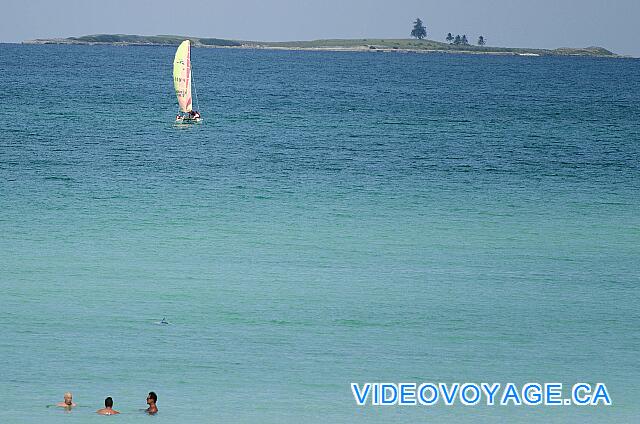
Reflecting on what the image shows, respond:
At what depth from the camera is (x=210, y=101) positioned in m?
139

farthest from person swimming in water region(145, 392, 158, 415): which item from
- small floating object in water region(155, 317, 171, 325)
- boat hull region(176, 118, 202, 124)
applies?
boat hull region(176, 118, 202, 124)

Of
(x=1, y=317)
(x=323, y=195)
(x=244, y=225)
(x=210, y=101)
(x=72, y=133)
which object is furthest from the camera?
(x=210, y=101)

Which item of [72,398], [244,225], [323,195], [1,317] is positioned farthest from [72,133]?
[72,398]

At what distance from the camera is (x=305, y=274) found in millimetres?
42312

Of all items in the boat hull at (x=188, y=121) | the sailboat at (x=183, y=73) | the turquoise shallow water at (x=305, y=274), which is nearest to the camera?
the turquoise shallow water at (x=305, y=274)

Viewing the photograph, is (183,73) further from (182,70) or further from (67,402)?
(67,402)

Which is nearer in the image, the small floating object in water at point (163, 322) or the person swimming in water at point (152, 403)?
the person swimming in water at point (152, 403)

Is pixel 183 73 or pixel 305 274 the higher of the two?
pixel 183 73

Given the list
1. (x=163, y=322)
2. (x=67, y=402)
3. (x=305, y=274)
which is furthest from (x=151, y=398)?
(x=305, y=274)

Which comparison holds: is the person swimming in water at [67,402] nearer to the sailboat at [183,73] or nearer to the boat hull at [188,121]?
the sailboat at [183,73]

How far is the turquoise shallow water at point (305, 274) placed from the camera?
30.6m

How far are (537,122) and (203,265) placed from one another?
79.2 metres

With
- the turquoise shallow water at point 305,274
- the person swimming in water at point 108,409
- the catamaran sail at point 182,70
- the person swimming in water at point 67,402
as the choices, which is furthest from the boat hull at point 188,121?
the person swimming in water at point 108,409

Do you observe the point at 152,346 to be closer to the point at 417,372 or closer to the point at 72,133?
the point at 417,372
